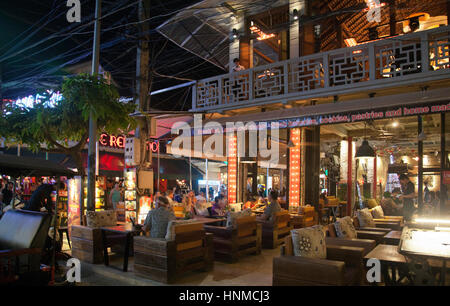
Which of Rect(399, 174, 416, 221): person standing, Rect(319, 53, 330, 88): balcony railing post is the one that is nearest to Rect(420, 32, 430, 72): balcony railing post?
Rect(319, 53, 330, 88): balcony railing post

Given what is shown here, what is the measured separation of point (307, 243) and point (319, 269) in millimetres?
571

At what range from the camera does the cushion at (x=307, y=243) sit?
5.09 meters

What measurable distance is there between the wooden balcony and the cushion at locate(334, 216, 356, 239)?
13.2 feet

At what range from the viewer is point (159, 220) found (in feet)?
22.0

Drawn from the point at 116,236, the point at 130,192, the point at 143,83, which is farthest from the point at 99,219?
the point at 143,83

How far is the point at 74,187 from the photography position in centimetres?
1124

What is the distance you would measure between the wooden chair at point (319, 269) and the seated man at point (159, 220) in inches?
103

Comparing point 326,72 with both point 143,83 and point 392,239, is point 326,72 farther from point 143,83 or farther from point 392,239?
point 143,83

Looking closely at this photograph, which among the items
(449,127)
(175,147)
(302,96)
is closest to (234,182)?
(175,147)

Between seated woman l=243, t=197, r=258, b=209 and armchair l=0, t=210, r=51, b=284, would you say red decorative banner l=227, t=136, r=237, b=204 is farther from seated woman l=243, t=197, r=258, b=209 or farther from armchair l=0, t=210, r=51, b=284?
armchair l=0, t=210, r=51, b=284

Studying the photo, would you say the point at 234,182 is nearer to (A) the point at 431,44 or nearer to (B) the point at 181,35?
(B) the point at 181,35

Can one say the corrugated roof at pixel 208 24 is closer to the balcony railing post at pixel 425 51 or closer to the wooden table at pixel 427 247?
the balcony railing post at pixel 425 51
